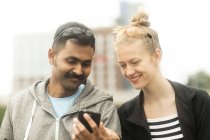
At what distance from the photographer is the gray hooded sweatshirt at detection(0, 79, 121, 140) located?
12.1ft

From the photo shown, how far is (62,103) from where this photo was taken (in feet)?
12.6

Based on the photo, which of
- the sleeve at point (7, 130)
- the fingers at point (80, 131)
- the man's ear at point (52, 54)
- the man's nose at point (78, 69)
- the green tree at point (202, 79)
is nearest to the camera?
the fingers at point (80, 131)

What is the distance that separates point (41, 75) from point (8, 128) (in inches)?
3843

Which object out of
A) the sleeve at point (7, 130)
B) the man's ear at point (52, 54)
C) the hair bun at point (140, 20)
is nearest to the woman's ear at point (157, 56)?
the hair bun at point (140, 20)

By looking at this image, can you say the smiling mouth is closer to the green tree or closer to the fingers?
the fingers

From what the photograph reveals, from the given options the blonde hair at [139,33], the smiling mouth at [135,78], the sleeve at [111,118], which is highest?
the blonde hair at [139,33]

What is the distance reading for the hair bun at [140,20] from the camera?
157 inches

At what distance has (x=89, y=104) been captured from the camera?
3.78m

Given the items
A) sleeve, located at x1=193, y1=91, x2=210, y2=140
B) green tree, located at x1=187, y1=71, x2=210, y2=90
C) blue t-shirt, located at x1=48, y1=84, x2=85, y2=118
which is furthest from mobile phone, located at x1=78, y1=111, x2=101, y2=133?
green tree, located at x1=187, y1=71, x2=210, y2=90

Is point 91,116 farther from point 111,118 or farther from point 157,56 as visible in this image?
point 157,56

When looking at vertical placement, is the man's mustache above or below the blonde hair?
below

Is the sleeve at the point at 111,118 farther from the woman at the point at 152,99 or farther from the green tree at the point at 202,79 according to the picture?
the green tree at the point at 202,79

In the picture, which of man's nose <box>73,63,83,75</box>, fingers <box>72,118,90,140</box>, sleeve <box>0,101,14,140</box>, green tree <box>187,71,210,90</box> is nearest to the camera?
fingers <box>72,118,90,140</box>

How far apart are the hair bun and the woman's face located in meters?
0.22
